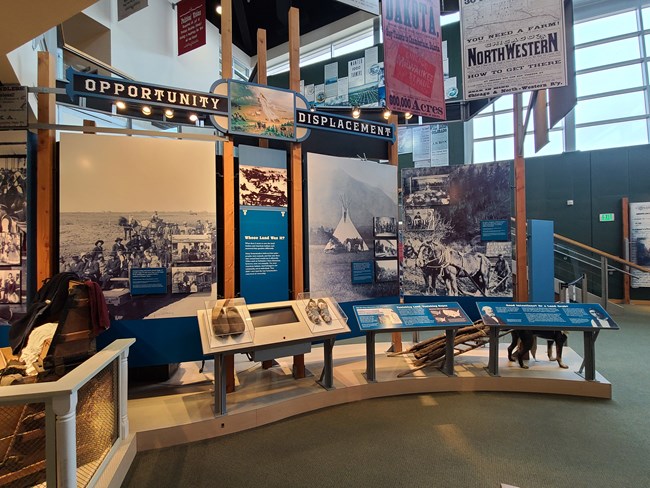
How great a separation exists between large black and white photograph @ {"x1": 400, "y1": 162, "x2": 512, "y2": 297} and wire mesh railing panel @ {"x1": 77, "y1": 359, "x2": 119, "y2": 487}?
378 centimetres

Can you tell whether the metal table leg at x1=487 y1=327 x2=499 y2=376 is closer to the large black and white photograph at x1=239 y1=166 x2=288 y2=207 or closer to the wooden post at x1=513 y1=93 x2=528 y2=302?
the wooden post at x1=513 y1=93 x2=528 y2=302

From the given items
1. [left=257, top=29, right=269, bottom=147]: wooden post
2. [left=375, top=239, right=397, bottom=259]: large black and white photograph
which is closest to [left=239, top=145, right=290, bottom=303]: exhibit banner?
[left=257, top=29, right=269, bottom=147]: wooden post

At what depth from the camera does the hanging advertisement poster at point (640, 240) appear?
887 centimetres

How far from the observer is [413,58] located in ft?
12.7

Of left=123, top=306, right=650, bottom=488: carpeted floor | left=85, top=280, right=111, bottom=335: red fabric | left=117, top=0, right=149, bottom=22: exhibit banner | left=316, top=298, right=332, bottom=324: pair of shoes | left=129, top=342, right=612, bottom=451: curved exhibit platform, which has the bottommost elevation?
left=123, top=306, right=650, bottom=488: carpeted floor

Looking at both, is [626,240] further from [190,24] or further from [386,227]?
[190,24]

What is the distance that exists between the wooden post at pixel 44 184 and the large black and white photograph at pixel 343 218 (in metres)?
2.48

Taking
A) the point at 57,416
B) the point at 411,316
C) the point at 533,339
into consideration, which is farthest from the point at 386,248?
the point at 57,416

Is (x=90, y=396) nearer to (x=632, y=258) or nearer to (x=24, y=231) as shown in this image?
(x=24, y=231)

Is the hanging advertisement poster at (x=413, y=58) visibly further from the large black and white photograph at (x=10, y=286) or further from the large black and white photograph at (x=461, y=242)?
the large black and white photograph at (x=10, y=286)

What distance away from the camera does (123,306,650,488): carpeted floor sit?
2.36 metres

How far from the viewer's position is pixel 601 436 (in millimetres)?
2869

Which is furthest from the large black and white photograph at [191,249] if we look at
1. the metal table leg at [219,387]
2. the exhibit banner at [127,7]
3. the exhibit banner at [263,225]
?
the exhibit banner at [127,7]

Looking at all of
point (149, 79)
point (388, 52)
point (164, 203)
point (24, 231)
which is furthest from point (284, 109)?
point (149, 79)
